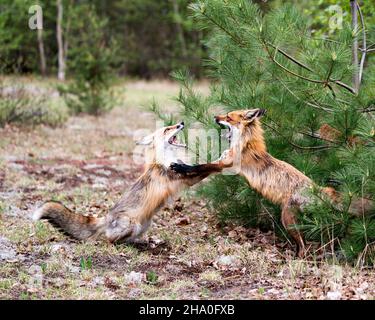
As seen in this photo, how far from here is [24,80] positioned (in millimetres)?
18766

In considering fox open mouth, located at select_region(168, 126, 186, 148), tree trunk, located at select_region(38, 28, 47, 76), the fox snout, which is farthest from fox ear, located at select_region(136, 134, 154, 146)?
tree trunk, located at select_region(38, 28, 47, 76)

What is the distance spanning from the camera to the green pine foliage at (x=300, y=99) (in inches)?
260

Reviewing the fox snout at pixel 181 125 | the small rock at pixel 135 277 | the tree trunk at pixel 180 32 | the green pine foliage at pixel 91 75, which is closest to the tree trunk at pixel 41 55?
the tree trunk at pixel 180 32

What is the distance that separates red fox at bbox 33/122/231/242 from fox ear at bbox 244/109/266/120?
688mm

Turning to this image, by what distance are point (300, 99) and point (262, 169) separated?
101 centimetres

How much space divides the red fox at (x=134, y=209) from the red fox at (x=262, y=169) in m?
0.19

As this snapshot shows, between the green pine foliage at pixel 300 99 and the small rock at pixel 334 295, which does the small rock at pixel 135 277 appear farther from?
the small rock at pixel 334 295

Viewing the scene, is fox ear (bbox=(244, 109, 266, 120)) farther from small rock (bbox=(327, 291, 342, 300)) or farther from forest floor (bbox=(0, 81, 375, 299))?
small rock (bbox=(327, 291, 342, 300))

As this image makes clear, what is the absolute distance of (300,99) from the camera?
7285mm

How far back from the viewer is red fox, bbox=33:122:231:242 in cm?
745

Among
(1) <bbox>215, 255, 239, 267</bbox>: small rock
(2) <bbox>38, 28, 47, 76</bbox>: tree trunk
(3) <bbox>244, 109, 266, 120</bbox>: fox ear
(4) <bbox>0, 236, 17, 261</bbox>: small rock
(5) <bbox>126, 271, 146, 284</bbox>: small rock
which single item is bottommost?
(2) <bbox>38, 28, 47, 76</bbox>: tree trunk

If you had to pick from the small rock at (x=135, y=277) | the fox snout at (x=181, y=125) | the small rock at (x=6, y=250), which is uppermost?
the fox snout at (x=181, y=125)
